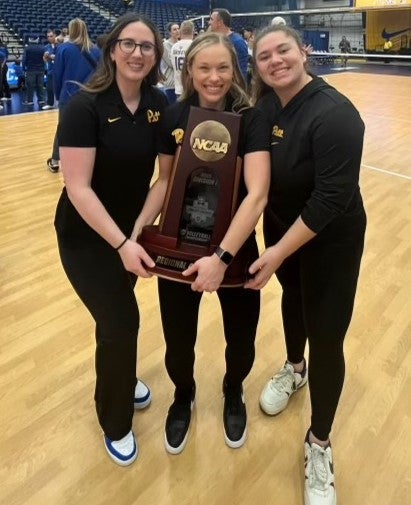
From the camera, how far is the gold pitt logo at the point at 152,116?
1.30 metres

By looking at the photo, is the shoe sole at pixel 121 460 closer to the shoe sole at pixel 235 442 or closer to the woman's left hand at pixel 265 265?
the shoe sole at pixel 235 442

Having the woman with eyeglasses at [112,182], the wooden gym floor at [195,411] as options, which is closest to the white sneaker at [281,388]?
the wooden gym floor at [195,411]

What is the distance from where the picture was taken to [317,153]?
1094 millimetres

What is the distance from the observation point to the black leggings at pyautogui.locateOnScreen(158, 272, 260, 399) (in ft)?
4.58

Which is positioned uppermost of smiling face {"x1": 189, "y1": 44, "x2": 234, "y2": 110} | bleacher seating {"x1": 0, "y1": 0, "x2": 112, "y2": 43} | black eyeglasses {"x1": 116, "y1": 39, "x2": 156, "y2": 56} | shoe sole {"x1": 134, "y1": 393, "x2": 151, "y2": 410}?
bleacher seating {"x1": 0, "y1": 0, "x2": 112, "y2": 43}

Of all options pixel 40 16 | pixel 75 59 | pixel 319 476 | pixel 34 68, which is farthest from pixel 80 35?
pixel 40 16

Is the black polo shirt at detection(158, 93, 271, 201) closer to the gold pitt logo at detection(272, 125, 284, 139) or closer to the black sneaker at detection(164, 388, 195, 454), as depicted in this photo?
the gold pitt logo at detection(272, 125, 284, 139)

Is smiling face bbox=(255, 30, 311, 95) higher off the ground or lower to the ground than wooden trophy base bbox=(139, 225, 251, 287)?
higher

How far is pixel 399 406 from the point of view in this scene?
1782 mm

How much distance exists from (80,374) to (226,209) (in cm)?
123

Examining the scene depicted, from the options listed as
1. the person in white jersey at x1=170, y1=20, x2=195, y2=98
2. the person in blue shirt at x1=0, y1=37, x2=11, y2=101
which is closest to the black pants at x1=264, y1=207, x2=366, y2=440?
the person in white jersey at x1=170, y1=20, x2=195, y2=98

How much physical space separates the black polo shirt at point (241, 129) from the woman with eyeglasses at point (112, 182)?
0.05 meters

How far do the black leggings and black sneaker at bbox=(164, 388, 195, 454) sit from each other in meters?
0.11

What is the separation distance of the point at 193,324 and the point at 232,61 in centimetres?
85
